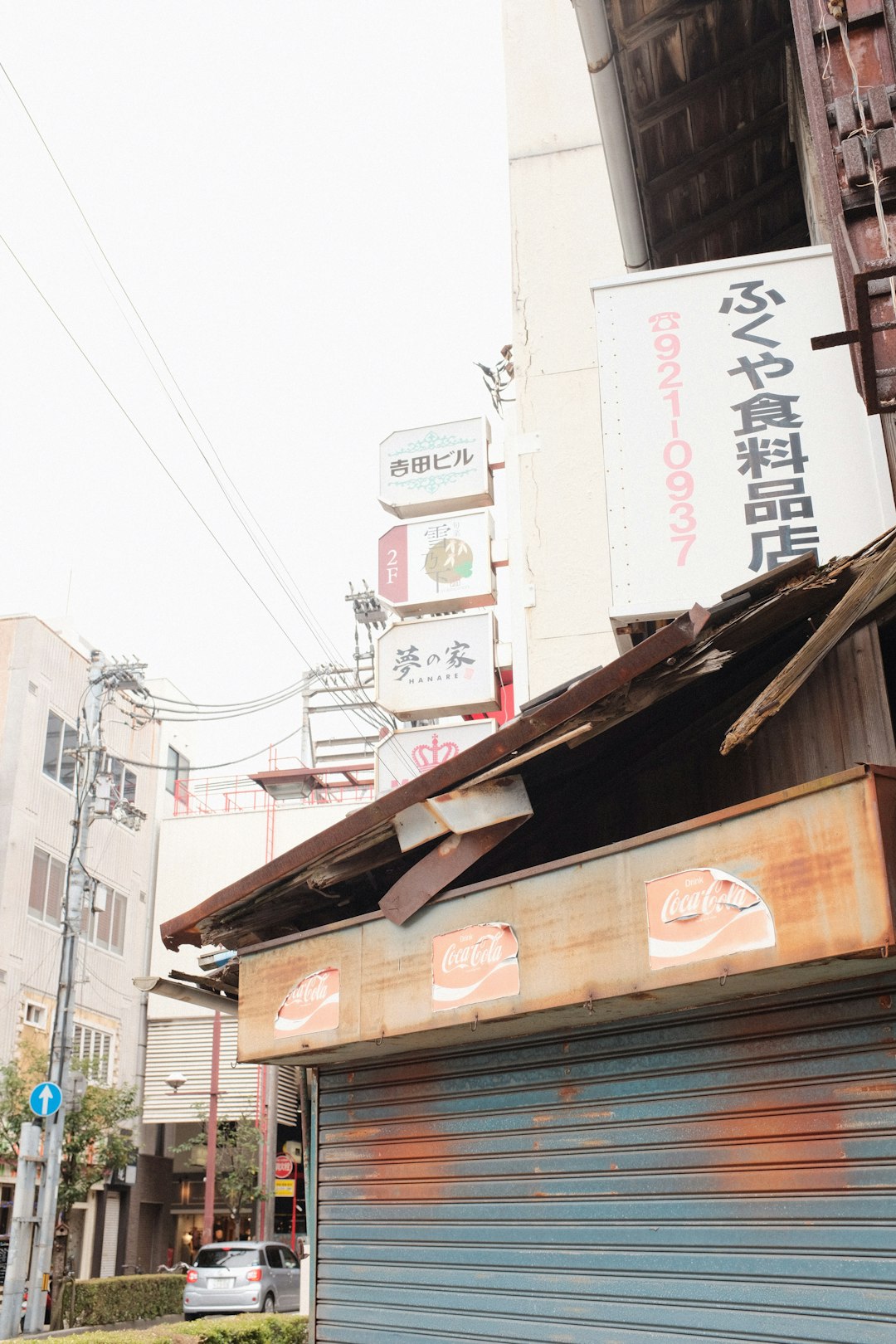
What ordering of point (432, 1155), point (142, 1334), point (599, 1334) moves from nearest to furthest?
1. point (599, 1334)
2. point (432, 1155)
3. point (142, 1334)

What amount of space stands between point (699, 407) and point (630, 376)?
49 cm

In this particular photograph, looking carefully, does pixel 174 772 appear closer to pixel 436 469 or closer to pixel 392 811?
pixel 436 469

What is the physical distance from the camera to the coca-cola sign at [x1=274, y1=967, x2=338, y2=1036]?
6.36 m

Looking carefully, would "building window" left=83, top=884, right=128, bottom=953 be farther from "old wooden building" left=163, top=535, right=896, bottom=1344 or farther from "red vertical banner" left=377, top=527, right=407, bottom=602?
"old wooden building" left=163, top=535, right=896, bottom=1344

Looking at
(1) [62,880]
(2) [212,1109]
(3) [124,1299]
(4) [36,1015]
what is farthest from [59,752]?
(3) [124,1299]

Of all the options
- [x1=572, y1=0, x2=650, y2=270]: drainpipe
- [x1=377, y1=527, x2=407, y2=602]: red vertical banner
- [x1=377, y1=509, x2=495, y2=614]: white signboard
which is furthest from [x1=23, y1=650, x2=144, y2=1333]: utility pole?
[x1=572, y1=0, x2=650, y2=270]: drainpipe

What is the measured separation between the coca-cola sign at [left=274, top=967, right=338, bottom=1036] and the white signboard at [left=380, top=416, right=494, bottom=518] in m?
12.5

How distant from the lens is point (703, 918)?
15.0 ft

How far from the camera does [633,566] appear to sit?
22.0 ft

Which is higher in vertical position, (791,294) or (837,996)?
(791,294)

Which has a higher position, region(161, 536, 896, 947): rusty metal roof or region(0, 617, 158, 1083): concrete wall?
region(0, 617, 158, 1083): concrete wall

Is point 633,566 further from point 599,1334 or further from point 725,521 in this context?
point 599,1334

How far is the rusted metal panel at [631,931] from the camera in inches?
163

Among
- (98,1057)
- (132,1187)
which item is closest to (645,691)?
(98,1057)
